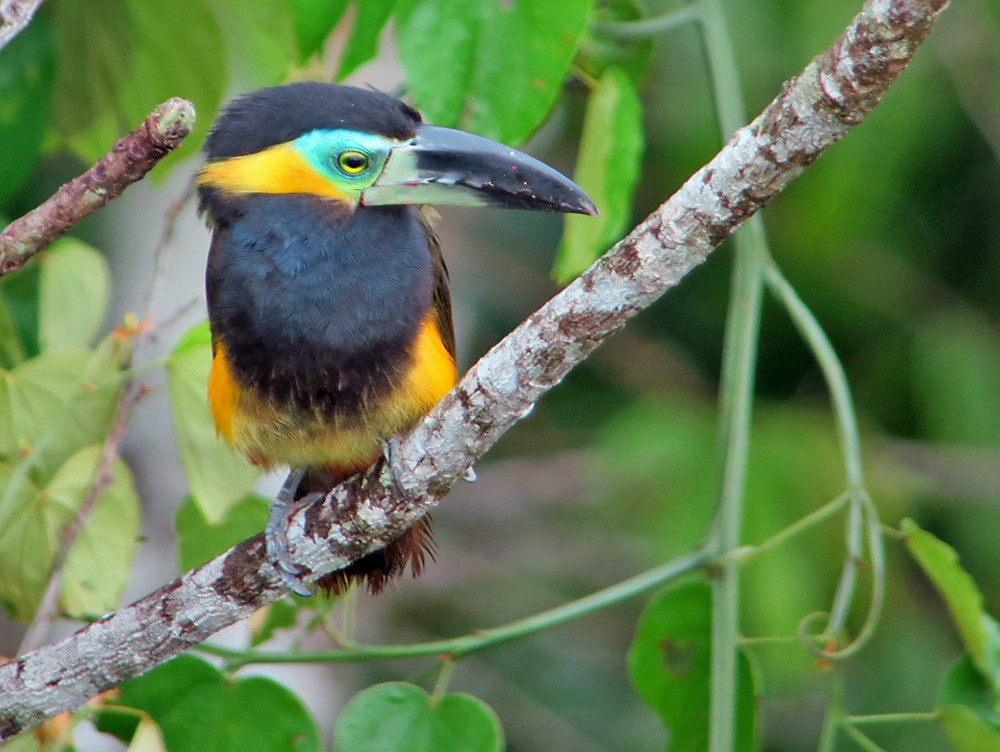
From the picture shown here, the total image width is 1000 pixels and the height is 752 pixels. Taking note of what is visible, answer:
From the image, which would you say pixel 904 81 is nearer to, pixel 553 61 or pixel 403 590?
pixel 553 61

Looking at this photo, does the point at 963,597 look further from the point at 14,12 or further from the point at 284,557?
the point at 14,12

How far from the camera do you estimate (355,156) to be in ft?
6.79

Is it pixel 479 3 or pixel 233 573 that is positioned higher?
pixel 479 3

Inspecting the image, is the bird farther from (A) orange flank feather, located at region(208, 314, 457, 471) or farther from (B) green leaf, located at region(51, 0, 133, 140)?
(B) green leaf, located at region(51, 0, 133, 140)

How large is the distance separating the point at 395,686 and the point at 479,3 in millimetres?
1142

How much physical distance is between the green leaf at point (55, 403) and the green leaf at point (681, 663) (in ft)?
3.25

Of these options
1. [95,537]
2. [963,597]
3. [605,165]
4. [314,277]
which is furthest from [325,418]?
[963,597]

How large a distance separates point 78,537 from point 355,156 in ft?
2.65

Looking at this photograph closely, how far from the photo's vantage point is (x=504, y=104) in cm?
215

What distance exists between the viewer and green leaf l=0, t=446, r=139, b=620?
Answer: 2.17 metres

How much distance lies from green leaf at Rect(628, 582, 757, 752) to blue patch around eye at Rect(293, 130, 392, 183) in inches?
33.6

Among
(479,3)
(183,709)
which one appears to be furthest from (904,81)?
(183,709)

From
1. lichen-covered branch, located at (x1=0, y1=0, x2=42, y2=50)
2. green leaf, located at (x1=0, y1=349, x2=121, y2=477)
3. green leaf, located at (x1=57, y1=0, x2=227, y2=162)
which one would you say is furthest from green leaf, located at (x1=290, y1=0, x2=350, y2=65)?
green leaf, located at (x1=0, y1=349, x2=121, y2=477)

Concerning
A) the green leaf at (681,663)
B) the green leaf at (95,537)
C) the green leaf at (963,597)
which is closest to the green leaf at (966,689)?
the green leaf at (963,597)
